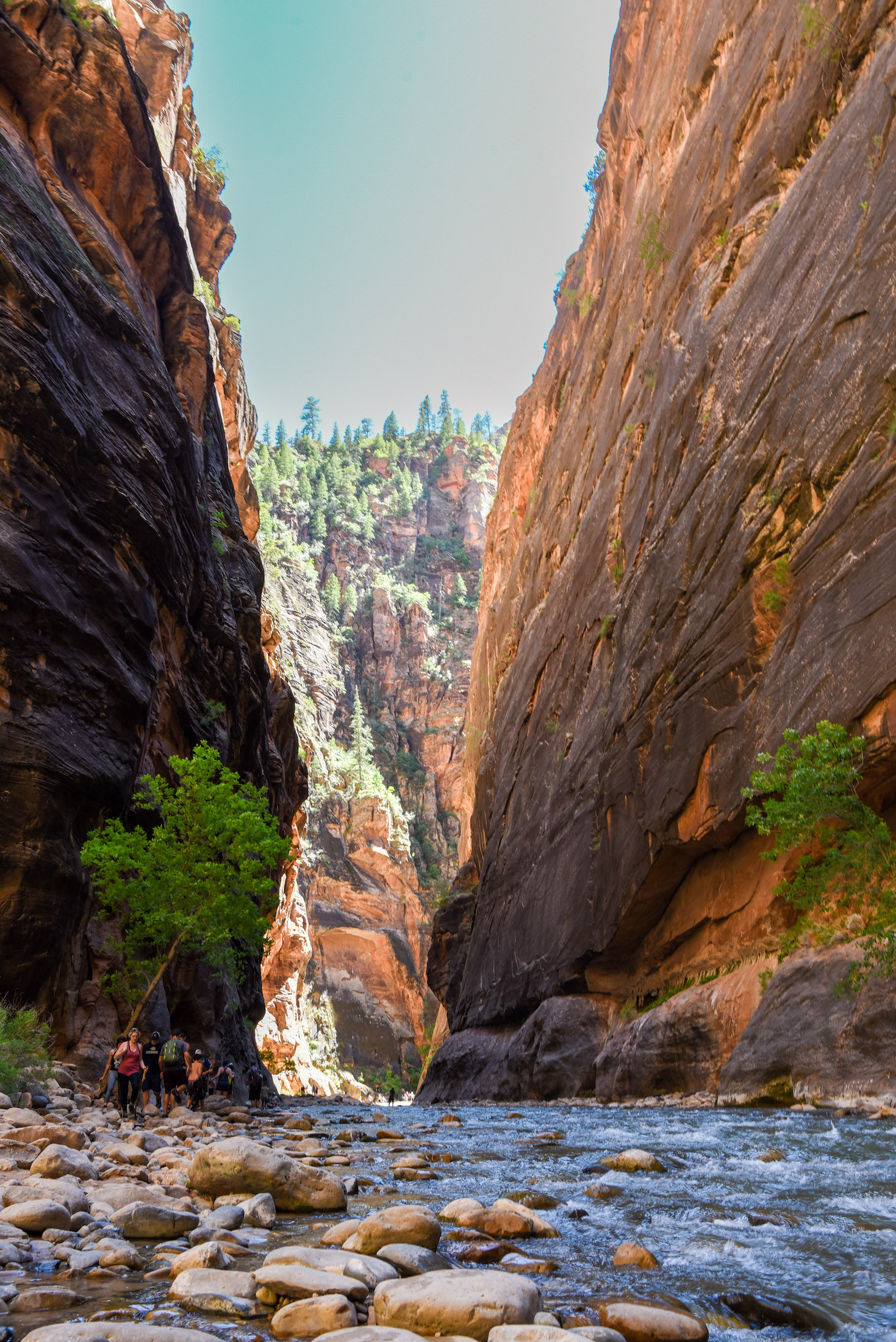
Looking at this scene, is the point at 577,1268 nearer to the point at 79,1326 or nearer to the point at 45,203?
the point at 79,1326

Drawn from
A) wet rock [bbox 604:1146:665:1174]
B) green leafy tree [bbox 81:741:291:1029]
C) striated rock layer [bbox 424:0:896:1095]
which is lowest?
wet rock [bbox 604:1146:665:1174]

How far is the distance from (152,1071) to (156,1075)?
16 centimetres

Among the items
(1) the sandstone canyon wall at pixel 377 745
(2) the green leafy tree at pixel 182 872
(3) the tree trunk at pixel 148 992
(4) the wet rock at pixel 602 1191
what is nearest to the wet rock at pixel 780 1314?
(4) the wet rock at pixel 602 1191

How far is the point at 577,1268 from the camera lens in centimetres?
474

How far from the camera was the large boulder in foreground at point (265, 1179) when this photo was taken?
6.39 meters

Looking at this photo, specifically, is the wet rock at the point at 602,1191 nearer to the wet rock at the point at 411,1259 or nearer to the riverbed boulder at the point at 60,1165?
the wet rock at the point at 411,1259

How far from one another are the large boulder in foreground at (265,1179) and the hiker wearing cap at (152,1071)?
8788 millimetres

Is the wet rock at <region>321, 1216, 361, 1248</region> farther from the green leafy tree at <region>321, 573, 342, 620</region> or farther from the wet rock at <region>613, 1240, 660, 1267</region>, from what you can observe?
the green leafy tree at <region>321, 573, 342, 620</region>

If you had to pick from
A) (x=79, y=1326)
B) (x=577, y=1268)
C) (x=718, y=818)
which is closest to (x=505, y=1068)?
(x=718, y=818)

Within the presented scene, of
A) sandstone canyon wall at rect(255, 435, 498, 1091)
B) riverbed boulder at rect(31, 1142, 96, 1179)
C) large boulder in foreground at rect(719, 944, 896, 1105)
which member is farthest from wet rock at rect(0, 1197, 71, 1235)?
sandstone canyon wall at rect(255, 435, 498, 1091)

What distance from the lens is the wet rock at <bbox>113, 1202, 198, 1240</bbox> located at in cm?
522

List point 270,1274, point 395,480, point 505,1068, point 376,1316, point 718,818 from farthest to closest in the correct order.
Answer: point 395,480, point 505,1068, point 718,818, point 270,1274, point 376,1316

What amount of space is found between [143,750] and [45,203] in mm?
15096

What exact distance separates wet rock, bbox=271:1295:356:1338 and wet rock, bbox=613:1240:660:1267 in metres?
1.97
